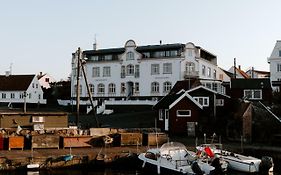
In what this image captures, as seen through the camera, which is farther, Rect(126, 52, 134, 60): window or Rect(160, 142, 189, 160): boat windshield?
Rect(126, 52, 134, 60): window

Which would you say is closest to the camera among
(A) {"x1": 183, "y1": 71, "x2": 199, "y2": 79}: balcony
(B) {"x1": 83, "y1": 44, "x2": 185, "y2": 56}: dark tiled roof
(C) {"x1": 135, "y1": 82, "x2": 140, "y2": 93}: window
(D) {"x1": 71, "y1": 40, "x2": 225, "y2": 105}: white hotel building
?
(A) {"x1": 183, "y1": 71, "x2": 199, "y2": 79}: balcony

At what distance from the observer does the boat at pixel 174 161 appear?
22.6m

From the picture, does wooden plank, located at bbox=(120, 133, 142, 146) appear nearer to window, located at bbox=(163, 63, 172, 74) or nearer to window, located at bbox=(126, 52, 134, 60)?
window, located at bbox=(163, 63, 172, 74)

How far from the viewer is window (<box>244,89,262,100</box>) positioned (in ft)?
169

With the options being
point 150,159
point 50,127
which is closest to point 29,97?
point 50,127

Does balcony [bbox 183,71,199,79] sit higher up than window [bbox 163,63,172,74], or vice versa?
window [bbox 163,63,172,74]

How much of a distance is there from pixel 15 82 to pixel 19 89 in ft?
9.81

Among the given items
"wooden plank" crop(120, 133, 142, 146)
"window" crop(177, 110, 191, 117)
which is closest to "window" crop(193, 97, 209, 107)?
"window" crop(177, 110, 191, 117)

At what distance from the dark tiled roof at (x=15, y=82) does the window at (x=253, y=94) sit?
43178 mm

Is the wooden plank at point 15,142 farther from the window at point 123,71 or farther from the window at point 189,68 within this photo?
the window at point 123,71

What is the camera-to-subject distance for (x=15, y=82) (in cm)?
7700

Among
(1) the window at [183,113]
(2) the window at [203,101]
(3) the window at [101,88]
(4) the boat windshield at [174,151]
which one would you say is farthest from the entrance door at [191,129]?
(3) the window at [101,88]

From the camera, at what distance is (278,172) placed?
25.2 meters

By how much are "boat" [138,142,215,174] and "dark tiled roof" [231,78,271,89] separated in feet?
95.8
